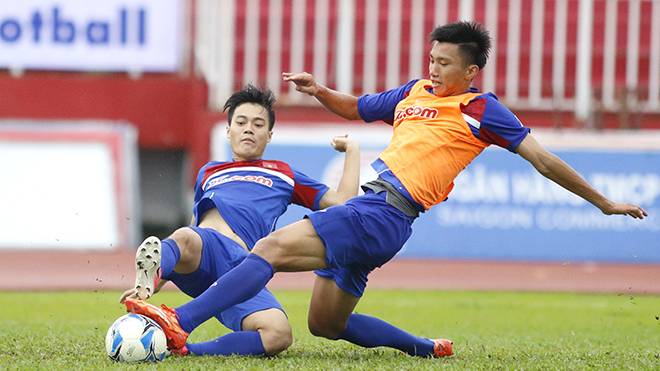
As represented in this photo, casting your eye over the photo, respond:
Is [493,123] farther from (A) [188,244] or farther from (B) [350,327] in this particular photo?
(A) [188,244]

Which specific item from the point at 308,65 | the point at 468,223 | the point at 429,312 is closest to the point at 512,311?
the point at 429,312

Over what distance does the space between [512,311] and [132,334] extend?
4.68 meters

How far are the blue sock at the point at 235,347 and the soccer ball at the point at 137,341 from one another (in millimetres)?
324

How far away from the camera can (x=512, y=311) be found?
7.57 metres

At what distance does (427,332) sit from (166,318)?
2.75 meters

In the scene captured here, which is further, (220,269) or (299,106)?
(299,106)

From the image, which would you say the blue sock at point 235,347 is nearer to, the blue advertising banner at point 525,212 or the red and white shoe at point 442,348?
the red and white shoe at point 442,348

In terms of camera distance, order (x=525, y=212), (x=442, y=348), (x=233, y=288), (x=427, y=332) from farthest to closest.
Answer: (x=525, y=212), (x=427, y=332), (x=442, y=348), (x=233, y=288)

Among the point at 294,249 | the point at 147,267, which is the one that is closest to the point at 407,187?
the point at 294,249

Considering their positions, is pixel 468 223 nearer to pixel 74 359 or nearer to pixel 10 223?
pixel 10 223

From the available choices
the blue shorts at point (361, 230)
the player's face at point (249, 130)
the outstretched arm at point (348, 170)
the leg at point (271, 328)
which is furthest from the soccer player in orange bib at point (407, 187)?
the player's face at point (249, 130)

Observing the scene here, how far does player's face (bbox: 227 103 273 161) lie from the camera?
15.0 ft

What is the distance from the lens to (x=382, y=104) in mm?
4398

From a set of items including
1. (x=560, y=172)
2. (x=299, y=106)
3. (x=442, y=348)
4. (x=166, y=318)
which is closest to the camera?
(x=166, y=318)
